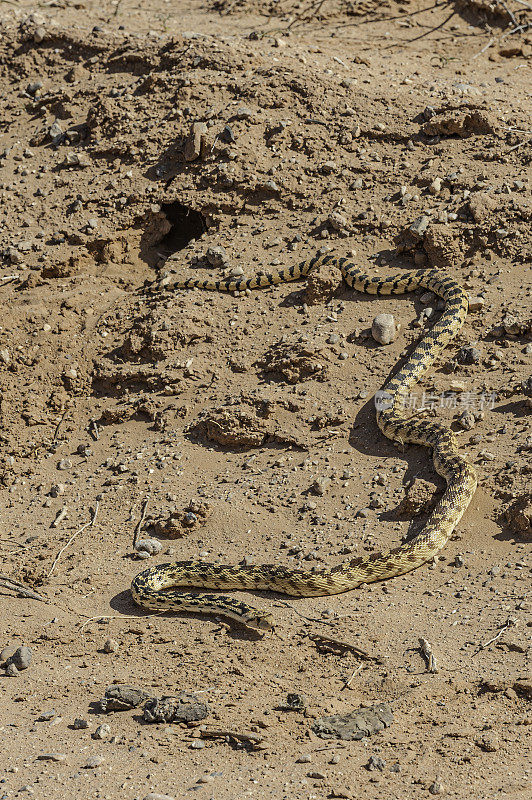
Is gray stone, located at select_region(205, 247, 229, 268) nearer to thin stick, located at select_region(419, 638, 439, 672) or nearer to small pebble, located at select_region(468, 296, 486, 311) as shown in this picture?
small pebble, located at select_region(468, 296, 486, 311)

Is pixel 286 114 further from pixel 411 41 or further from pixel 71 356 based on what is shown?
pixel 71 356

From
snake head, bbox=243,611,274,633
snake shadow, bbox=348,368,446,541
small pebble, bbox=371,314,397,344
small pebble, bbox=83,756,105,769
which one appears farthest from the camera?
small pebble, bbox=371,314,397,344

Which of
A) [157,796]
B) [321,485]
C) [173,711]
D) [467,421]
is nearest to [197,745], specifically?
[173,711]

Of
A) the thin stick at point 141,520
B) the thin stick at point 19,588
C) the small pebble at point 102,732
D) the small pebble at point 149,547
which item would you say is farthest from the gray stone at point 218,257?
the small pebble at point 102,732

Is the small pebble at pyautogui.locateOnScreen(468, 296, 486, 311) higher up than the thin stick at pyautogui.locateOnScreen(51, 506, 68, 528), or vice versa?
the small pebble at pyautogui.locateOnScreen(468, 296, 486, 311)

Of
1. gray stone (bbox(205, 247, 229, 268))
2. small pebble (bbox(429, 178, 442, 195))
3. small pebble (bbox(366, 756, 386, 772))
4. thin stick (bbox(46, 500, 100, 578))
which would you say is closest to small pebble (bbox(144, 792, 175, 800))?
small pebble (bbox(366, 756, 386, 772))

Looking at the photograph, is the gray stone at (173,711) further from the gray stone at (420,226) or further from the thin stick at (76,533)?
the gray stone at (420,226)

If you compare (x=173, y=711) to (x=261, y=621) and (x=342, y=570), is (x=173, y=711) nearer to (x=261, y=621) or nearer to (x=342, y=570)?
(x=261, y=621)

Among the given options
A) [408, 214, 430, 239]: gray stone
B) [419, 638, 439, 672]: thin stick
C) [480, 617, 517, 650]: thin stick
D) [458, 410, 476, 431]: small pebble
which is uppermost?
[408, 214, 430, 239]: gray stone
